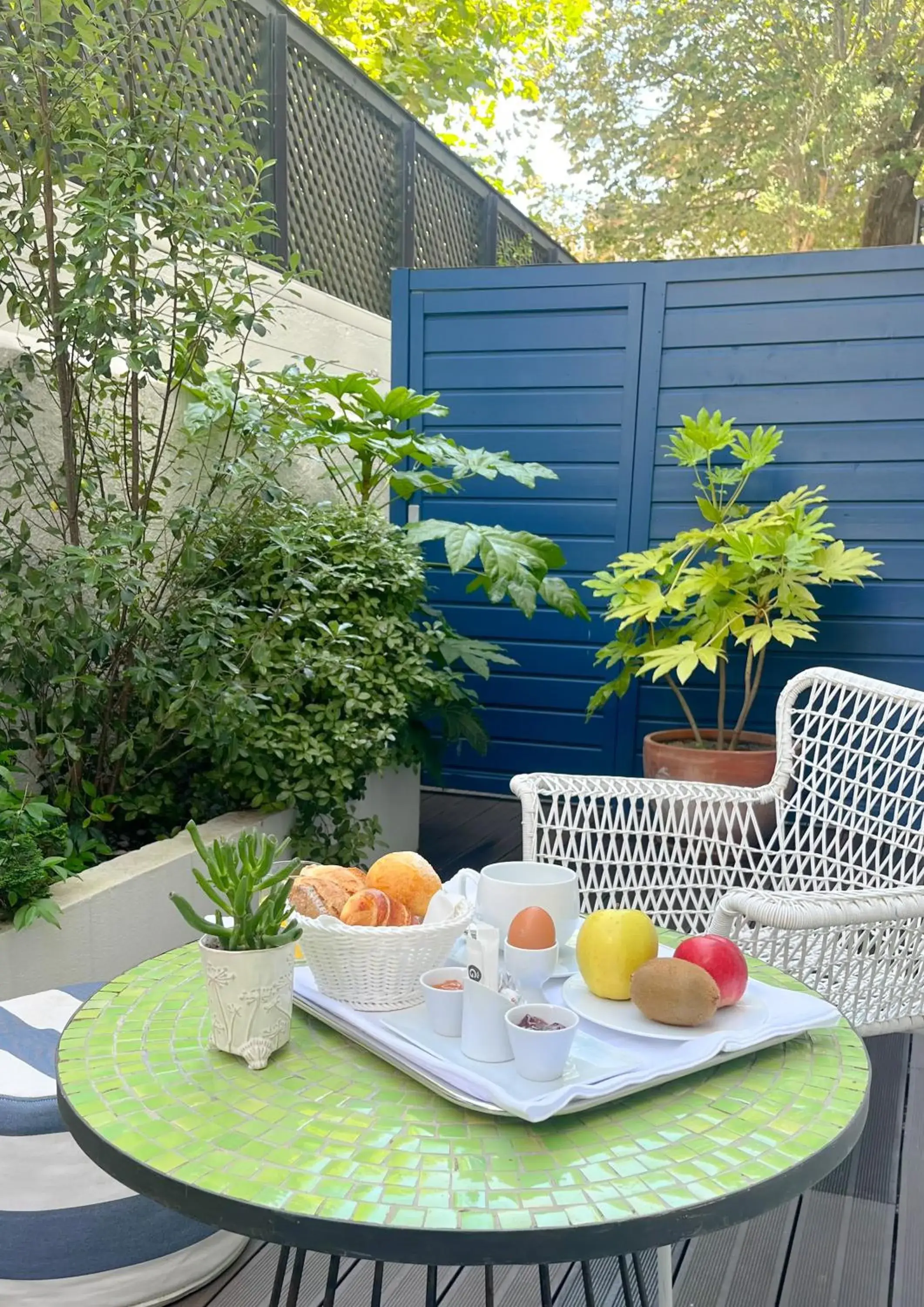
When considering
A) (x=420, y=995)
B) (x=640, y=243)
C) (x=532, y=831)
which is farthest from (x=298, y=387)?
(x=640, y=243)

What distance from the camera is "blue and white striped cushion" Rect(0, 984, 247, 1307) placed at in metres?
1.26

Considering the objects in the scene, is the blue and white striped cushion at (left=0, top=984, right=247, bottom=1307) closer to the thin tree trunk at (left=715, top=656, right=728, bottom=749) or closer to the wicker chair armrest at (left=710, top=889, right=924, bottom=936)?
the wicker chair armrest at (left=710, top=889, right=924, bottom=936)

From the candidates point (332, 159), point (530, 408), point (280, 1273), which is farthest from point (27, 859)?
point (332, 159)

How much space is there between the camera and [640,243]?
1041 centimetres

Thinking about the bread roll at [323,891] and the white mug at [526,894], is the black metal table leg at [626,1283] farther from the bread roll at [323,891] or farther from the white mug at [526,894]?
the bread roll at [323,891]

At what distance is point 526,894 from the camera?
45.7 inches

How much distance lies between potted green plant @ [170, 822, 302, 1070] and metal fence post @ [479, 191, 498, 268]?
5621 mm

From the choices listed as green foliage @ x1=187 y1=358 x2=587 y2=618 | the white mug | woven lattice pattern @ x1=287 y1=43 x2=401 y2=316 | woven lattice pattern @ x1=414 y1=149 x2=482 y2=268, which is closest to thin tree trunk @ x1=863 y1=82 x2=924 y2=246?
woven lattice pattern @ x1=414 y1=149 x2=482 y2=268

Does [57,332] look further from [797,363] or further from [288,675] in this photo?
[797,363]

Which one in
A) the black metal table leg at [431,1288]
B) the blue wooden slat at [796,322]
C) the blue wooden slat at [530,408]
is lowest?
the black metal table leg at [431,1288]

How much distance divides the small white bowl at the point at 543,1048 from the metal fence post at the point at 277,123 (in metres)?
3.56

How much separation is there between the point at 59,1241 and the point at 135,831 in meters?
1.37

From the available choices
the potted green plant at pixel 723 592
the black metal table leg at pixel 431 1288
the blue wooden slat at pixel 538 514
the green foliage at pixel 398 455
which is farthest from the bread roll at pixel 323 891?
the blue wooden slat at pixel 538 514

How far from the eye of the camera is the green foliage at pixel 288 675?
2.37m
